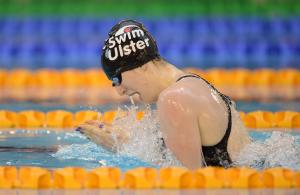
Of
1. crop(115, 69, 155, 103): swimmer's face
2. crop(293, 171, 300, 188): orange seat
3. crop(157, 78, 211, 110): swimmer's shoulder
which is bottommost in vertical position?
crop(293, 171, 300, 188): orange seat

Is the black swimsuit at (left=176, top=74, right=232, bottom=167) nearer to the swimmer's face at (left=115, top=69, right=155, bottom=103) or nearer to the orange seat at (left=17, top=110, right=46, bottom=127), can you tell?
the swimmer's face at (left=115, top=69, right=155, bottom=103)

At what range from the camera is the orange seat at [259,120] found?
17.3ft

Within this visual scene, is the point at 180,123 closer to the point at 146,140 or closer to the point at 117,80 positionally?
the point at 117,80

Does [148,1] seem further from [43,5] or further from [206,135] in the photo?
[206,135]

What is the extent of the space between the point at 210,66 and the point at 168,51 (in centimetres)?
83

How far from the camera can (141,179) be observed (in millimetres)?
3615

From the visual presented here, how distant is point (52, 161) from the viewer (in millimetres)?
4289

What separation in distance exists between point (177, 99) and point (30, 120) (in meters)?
2.21

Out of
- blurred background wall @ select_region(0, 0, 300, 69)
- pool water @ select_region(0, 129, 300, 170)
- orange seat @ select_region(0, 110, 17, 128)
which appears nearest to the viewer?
pool water @ select_region(0, 129, 300, 170)

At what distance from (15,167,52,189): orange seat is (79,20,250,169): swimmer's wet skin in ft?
1.94

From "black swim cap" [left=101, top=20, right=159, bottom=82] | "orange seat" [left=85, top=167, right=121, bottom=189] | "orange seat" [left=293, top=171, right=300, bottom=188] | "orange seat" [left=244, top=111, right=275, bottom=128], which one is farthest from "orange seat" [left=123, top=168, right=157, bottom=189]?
"orange seat" [left=244, top=111, right=275, bottom=128]

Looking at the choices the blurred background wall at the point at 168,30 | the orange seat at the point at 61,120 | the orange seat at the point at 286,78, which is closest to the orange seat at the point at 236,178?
the orange seat at the point at 61,120

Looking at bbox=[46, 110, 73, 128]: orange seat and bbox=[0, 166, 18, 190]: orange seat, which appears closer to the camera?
bbox=[0, 166, 18, 190]: orange seat

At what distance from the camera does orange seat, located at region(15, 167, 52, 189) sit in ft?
12.0
